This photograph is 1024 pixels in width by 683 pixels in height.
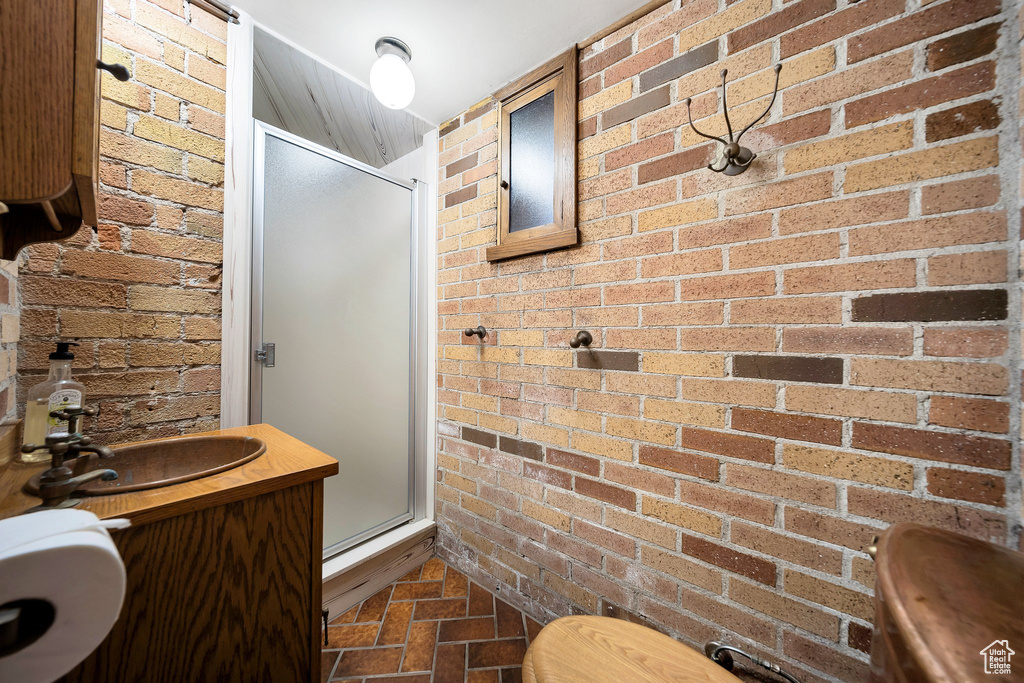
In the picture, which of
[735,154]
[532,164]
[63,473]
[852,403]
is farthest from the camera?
[532,164]

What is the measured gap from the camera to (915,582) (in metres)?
0.42

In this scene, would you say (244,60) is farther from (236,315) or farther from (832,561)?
(832,561)

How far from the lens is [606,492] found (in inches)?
52.2

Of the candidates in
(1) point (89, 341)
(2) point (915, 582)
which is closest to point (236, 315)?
(1) point (89, 341)

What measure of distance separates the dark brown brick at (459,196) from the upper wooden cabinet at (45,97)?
4.47ft

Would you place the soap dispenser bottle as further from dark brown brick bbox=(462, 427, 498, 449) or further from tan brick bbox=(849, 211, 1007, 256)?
tan brick bbox=(849, 211, 1007, 256)

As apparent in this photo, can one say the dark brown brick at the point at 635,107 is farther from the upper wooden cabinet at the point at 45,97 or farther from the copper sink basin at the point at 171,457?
the copper sink basin at the point at 171,457

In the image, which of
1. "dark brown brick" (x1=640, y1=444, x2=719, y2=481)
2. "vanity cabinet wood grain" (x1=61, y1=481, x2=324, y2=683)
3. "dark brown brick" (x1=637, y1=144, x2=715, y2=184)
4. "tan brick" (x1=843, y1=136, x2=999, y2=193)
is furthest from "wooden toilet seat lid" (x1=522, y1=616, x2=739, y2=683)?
"dark brown brick" (x1=637, y1=144, x2=715, y2=184)

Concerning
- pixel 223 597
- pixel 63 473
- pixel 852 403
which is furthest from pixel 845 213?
pixel 63 473

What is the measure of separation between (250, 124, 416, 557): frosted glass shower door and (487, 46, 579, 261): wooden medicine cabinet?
0.65 meters

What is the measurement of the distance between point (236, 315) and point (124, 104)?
0.73 m

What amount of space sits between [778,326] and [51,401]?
1.92m

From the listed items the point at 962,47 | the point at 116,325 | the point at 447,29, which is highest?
the point at 447,29

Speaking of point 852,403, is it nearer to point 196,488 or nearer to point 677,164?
point 677,164
